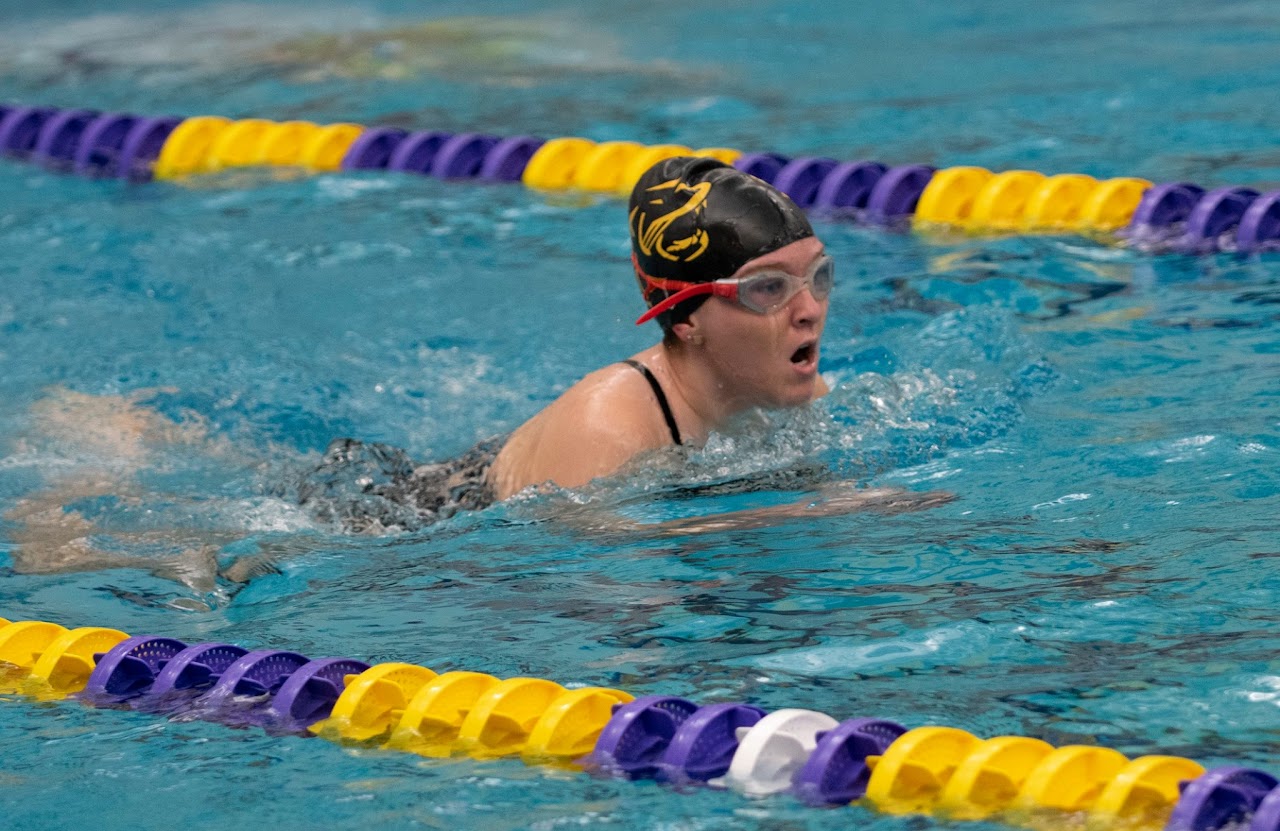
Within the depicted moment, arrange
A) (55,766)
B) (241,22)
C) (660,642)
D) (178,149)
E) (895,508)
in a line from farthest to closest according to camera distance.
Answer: (241,22) < (178,149) < (895,508) < (660,642) < (55,766)

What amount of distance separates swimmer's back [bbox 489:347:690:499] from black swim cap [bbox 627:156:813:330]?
0.19 m

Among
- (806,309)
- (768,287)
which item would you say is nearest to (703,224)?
(768,287)

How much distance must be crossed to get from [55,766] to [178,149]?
5853 mm

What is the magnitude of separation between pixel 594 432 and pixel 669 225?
0.54m

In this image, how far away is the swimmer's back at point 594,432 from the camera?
4195 mm

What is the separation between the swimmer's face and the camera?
4.21 metres

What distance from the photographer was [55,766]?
3174mm

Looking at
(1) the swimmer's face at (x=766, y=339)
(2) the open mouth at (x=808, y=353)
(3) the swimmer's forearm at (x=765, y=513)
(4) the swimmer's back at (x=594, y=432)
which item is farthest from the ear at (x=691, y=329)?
(3) the swimmer's forearm at (x=765, y=513)

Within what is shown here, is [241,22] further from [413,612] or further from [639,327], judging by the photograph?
[413,612]

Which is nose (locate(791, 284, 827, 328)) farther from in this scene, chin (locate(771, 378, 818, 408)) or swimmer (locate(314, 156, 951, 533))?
chin (locate(771, 378, 818, 408))

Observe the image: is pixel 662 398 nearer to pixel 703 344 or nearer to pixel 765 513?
pixel 703 344

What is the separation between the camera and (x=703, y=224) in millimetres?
4246

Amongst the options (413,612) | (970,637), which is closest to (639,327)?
(413,612)

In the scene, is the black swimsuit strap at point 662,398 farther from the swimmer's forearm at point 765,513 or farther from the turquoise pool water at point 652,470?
the swimmer's forearm at point 765,513
